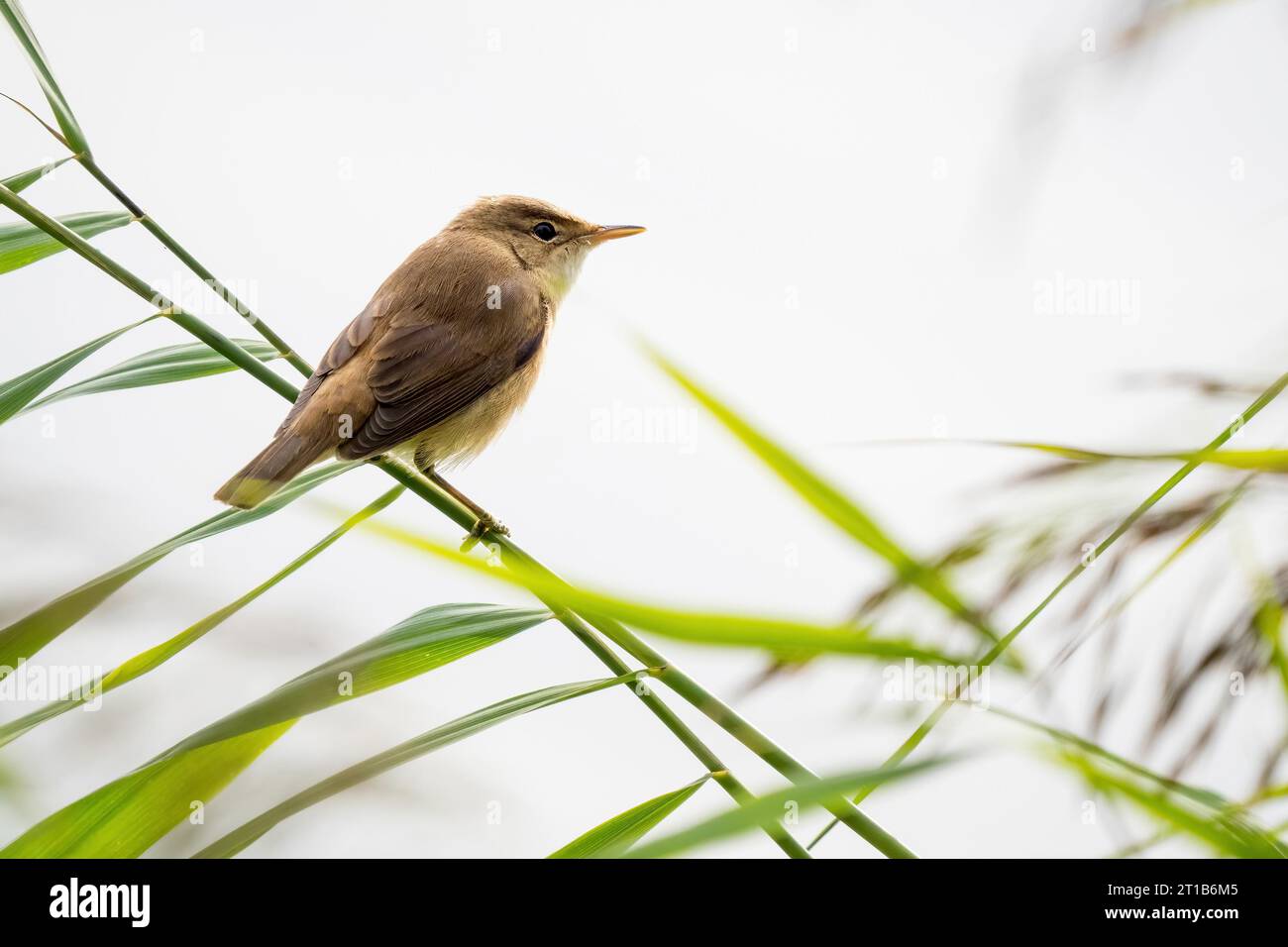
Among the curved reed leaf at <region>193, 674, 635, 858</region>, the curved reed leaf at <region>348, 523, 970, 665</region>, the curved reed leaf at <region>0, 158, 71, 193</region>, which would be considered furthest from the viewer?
the curved reed leaf at <region>0, 158, 71, 193</region>

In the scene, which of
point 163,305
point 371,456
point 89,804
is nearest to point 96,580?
point 89,804

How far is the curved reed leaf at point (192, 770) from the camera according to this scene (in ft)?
2.80

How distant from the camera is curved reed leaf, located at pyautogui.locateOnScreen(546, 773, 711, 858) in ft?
3.39

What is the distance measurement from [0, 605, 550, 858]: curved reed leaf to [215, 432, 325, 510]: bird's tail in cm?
83

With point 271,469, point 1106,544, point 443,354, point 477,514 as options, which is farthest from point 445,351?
point 1106,544

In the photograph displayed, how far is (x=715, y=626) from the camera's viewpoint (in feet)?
1.81

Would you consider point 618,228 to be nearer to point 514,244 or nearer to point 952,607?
point 514,244

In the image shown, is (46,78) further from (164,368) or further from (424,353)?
(424,353)

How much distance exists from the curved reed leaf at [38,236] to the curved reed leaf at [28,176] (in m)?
0.05

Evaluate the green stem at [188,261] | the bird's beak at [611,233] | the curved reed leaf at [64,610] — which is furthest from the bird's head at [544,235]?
the curved reed leaf at [64,610]

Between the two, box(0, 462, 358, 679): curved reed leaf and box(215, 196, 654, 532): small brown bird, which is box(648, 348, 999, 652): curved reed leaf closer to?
box(0, 462, 358, 679): curved reed leaf

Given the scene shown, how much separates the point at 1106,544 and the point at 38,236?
1.29 meters

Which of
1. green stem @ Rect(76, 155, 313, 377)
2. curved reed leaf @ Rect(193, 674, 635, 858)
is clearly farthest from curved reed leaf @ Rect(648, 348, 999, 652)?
green stem @ Rect(76, 155, 313, 377)

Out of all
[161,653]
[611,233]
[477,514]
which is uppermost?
[611,233]
